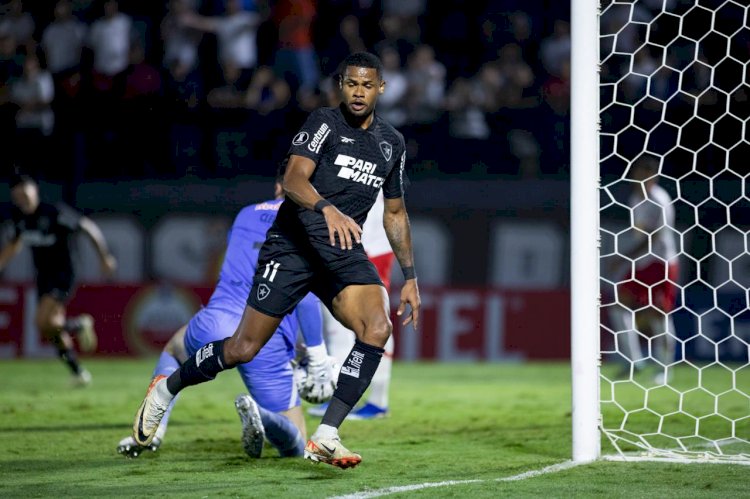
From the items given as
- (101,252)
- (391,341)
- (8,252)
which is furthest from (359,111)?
(8,252)

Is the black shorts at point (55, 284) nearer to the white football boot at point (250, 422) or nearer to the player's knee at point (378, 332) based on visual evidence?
the white football boot at point (250, 422)

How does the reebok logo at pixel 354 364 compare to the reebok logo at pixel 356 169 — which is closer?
the reebok logo at pixel 354 364

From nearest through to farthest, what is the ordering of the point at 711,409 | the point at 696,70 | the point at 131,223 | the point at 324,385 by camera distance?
1. the point at 324,385
2. the point at 711,409
3. the point at 696,70
4. the point at 131,223

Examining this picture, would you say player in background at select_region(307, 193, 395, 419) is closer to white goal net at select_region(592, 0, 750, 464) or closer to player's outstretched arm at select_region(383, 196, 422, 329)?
white goal net at select_region(592, 0, 750, 464)

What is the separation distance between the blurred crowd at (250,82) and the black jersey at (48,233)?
9.87 feet

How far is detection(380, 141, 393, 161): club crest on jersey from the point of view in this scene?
577 centimetres

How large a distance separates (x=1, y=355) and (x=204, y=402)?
564 cm

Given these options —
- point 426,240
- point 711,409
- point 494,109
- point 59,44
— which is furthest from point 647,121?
point 59,44

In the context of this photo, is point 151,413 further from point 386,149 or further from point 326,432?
point 386,149

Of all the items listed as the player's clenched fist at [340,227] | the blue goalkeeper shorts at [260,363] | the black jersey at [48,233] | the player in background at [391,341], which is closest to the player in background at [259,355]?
the blue goalkeeper shorts at [260,363]

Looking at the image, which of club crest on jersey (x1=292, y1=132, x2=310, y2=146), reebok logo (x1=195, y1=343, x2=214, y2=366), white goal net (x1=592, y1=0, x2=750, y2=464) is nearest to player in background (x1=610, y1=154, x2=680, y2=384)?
white goal net (x1=592, y1=0, x2=750, y2=464)

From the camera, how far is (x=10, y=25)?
15641 mm

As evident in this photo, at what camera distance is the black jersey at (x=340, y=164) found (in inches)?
221

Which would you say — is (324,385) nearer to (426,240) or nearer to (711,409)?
(711,409)
